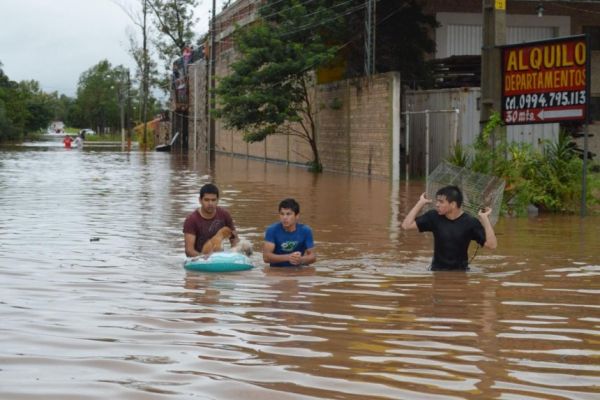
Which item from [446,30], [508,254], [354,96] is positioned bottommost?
[508,254]

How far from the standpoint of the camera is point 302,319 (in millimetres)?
8594

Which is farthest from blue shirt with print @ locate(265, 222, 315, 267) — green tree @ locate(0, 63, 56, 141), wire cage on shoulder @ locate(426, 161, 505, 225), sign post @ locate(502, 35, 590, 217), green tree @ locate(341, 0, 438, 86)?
green tree @ locate(0, 63, 56, 141)

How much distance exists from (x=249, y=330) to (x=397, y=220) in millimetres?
11263

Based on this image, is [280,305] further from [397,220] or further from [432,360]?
[397,220]

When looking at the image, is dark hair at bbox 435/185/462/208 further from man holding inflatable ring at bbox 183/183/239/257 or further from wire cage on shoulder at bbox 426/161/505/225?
wire cage on shoulder at bbox 426/161/505/225

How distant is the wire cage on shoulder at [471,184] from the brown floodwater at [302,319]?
2.22 feet

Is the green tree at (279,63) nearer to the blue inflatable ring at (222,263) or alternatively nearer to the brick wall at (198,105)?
the blue inflatable ring at (222,263)

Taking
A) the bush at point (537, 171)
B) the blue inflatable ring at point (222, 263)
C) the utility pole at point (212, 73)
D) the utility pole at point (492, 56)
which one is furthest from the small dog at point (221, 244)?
the utility pole at point (212, 73)

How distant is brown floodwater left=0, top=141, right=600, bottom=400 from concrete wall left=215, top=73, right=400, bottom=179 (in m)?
15.1

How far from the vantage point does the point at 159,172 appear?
38.4m

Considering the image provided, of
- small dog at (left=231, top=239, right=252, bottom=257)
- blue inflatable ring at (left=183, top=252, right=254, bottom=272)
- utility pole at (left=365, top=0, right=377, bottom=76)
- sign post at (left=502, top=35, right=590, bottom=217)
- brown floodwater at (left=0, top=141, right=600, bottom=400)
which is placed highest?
utility pole at (left=365, top=0, right=377, bottom=76)

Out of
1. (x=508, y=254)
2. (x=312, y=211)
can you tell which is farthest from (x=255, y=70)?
(x=508, y=254)

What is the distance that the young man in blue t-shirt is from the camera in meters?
11.7

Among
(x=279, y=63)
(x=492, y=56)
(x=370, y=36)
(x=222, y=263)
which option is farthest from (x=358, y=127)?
(x=222, y=263)
